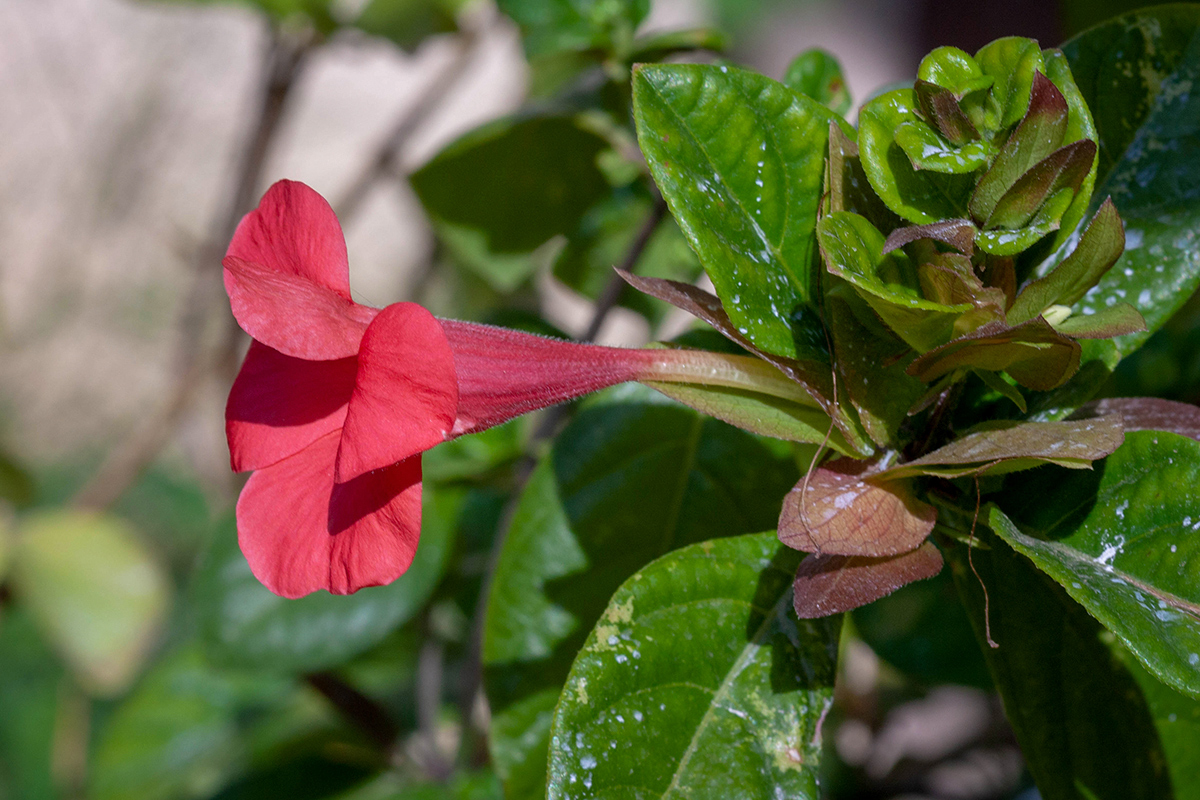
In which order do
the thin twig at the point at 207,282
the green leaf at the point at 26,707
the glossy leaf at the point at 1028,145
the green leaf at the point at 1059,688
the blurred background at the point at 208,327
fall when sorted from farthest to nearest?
the green leaf at the point at 26,707 → the thin twig at the point at 207,282 → the blurred background at the point at 208,327 → the green leaf at the point at 1059,688 → the glossy leaf at the point at 1028,145

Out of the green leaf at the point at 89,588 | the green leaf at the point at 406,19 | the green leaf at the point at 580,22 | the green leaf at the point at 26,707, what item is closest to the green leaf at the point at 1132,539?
the green leaf at the point at 580,22

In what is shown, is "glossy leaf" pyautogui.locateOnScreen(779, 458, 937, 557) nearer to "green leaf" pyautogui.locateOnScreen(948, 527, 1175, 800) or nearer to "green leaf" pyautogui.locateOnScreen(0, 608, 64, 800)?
"green leaf" pyautogui.locateOnScreen(948, 527, 1175, 800)

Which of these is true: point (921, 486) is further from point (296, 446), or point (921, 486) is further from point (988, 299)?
point (296, 446)

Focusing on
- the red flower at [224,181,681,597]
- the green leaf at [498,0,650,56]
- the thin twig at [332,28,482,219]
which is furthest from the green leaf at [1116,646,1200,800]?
the thin twig at [332,28,482,219]

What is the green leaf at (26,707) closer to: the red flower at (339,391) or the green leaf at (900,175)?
the red flower at (339,391)

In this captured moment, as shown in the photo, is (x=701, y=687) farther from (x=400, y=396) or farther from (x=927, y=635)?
(x=927, y=635)

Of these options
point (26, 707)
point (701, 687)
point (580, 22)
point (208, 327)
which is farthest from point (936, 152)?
point (26, 707)
